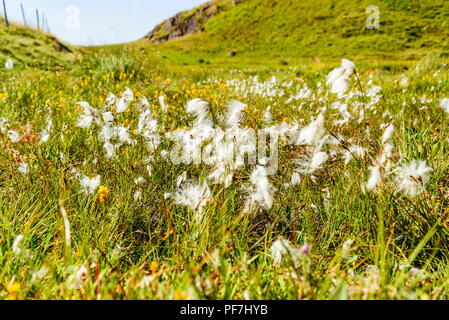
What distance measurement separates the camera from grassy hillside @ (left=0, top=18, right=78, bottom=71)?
955 centimetres

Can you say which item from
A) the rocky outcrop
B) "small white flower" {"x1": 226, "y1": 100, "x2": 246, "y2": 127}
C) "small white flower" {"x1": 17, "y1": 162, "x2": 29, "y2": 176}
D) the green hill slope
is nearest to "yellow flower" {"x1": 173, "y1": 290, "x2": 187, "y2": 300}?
"small white flower" {"x1": 226, "y1": 100, "x2": 246, "y2": 127}

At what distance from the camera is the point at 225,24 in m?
54.9

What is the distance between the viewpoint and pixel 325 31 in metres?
39.2

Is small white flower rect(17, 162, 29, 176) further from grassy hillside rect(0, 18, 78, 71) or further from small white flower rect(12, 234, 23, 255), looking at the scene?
grassy hillside rect(0, 18, 78, 71)

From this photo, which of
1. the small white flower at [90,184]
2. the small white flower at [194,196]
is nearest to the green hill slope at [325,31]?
the small white flower at [194,196]

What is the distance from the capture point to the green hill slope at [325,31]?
104ft

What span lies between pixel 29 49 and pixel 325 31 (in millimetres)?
38589

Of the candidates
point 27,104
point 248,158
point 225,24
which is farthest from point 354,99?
point 225,24

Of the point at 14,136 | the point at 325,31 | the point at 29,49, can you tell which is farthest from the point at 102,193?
the point at 325,31

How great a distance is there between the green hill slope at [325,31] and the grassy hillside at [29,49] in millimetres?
25486

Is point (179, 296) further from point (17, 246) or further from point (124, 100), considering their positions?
point (124, 100)

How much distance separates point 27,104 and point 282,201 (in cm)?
495

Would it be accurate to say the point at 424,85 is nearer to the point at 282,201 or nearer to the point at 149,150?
the point at 282,201
